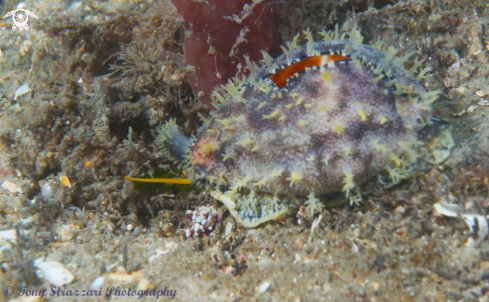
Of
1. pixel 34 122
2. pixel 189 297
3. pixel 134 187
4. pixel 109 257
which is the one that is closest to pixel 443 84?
pixel 189 297

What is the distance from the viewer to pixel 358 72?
216 centimetres

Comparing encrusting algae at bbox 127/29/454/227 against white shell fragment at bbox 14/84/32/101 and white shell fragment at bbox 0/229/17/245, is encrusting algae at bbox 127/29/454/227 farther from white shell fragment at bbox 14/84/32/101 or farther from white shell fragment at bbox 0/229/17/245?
white shell fragment at bbox 14/84/32/101

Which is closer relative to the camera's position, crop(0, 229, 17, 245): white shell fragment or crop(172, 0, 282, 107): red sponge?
crop(0, 229, 17, 245): white shell fragment

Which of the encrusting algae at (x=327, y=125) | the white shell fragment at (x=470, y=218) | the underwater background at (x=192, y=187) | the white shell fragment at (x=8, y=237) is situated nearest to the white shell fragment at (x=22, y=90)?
the underwater background at (x=192, y=187)

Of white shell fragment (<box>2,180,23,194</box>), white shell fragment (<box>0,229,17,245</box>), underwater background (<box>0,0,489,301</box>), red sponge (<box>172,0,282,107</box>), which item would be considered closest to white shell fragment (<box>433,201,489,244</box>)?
underwater background (<box>0,0,489,301</box>)

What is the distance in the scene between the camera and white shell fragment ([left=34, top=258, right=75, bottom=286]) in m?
2.12

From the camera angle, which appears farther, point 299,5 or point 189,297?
point 299,5

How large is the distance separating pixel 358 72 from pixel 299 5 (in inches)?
48.9

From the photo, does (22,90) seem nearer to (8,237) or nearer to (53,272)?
(8,237)

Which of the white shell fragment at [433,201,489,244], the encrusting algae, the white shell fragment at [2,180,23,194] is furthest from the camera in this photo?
the white shell fragment at [2,180,23,194]

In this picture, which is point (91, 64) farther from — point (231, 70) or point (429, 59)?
point (429, 59)

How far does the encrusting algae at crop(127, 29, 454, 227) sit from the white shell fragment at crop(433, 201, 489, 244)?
0.31m

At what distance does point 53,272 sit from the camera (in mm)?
2182

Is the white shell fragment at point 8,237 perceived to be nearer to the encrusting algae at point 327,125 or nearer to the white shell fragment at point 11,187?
the white shell fragment at point 11,187
